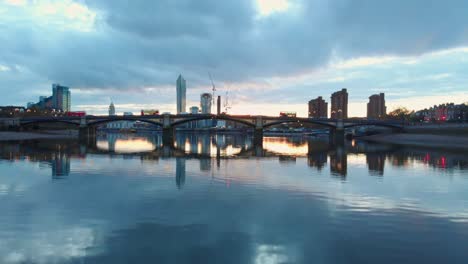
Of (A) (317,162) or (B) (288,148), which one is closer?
(A) (317,162)

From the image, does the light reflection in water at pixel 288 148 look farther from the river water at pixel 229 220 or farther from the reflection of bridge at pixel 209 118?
the river water at pixel 229 220

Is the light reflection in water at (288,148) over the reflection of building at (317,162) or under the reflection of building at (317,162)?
over

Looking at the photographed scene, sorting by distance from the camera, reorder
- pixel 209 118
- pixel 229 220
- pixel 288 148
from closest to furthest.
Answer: pixel 229 220
pixel 288 148
pixel 209 118

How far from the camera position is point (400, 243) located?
48.2 feet

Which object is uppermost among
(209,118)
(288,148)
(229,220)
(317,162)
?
(209,118)

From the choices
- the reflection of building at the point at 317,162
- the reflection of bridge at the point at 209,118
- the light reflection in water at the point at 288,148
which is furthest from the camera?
the reflection of bridge at the point at 209,118

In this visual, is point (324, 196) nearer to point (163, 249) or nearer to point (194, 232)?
point (194, 232)

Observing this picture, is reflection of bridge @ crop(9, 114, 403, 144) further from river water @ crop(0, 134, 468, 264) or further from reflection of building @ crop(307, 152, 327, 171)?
river water @ crop(0, 134, 468, 264)

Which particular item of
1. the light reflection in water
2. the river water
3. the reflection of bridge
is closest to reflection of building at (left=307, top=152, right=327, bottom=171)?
the light reflection in water

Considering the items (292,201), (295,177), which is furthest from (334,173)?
(292,201)

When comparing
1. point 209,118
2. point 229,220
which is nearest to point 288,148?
point 209,118

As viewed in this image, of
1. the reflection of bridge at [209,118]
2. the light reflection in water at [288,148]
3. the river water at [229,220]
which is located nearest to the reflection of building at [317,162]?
the light reflection in water at [288,148]

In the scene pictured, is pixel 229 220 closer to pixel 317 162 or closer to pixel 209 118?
pixel 317 162

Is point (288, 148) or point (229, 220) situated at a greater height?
point (288, 148)
